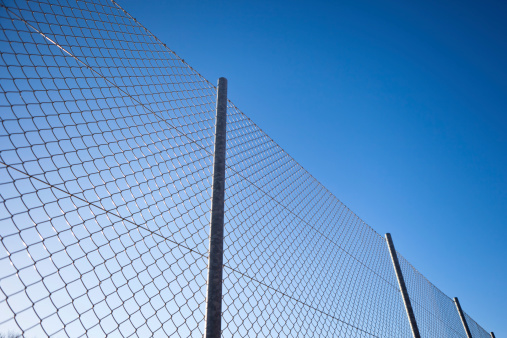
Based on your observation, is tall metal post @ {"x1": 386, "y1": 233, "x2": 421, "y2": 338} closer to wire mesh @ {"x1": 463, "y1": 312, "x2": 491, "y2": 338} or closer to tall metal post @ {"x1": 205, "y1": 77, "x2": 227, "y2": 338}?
tall metal post @ {"x1": 205, "y1": 77, "x2": 227, "y2": 338}

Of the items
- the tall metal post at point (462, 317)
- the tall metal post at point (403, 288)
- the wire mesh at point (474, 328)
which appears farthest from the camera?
the wire mesh at point (474, 328)

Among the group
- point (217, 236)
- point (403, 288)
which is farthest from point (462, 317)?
point (217, 236)

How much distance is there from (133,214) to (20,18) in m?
1.26

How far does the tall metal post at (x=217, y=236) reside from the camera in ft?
4.52

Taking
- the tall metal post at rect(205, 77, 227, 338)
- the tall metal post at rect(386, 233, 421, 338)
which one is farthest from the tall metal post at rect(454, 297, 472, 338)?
the tall metal post at rect(205, 77, 227, 338)

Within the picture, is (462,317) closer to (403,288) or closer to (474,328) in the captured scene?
(474,328)

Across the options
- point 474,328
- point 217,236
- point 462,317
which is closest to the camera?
point 217,236

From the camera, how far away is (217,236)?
1.59m

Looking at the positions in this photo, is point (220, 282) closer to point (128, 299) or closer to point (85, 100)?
point (128, 299)

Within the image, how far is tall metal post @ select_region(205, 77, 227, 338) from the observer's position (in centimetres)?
138

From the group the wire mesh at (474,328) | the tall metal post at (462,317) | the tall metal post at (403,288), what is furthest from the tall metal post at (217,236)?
the wire mesh at (474,328)

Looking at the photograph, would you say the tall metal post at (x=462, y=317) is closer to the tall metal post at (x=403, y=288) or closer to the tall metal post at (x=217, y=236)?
the tall metal post at (x=403, y=288)

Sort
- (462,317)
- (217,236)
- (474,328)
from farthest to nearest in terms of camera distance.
A: (474,328)
(462,317)
(217,236)

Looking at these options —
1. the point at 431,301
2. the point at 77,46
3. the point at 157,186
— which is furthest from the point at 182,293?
the point at 431,301
